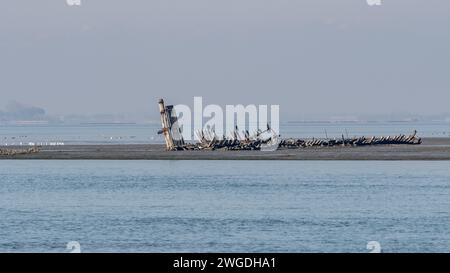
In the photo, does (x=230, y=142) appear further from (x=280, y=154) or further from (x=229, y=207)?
(x=229, y=207)

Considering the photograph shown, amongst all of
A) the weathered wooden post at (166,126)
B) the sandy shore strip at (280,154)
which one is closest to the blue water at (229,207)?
the sandy shore strip at (280,154)

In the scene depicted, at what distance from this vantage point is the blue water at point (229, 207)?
38.1 meters

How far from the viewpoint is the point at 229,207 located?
4991cm

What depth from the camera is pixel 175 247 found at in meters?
36.9

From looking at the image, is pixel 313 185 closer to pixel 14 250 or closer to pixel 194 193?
pixel 194 193

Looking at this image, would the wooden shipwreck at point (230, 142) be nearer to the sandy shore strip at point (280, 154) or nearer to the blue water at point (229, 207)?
the sandy shore strip at point (280, 154)

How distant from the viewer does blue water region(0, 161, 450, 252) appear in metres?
38.1

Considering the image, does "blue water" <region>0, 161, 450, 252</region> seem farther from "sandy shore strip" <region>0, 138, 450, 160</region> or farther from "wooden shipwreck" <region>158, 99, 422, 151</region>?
"wooden shipwreck" <region>158, 99, 422, 151</region>

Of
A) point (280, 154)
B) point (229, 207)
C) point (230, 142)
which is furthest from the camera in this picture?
point (230, 142)

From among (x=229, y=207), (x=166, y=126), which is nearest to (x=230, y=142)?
(x=166, y=126)

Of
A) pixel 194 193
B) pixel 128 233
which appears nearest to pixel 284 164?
pixel 194 193

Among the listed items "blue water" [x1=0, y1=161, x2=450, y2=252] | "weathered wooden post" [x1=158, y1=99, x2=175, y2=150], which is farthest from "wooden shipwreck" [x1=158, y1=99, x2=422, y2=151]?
"blue water" [x1=0, y1=161, x2=450, y2=252]

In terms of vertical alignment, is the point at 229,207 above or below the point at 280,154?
below

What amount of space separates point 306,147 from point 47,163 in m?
21.1
